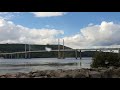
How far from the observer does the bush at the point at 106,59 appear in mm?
16663

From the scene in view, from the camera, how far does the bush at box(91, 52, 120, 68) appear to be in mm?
16663

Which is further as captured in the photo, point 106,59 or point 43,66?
point 43,66

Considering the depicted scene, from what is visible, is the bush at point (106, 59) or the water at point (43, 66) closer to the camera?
the bush at point (106, 59)

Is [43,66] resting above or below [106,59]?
below

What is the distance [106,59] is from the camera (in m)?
17.2

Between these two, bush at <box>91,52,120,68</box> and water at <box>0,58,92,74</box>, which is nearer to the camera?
bush at <box>91,52,120,68</box>

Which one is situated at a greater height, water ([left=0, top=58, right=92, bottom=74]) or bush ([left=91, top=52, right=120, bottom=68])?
bush ([left=91, top=52, right=120, bottom=68])

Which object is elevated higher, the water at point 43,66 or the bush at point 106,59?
the bush at point 106,59
